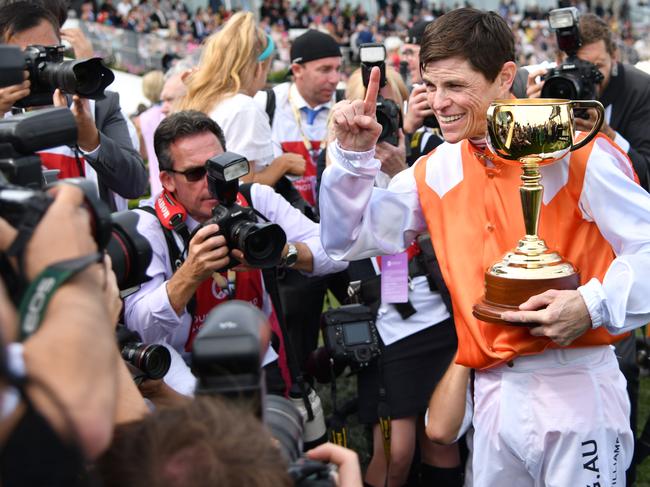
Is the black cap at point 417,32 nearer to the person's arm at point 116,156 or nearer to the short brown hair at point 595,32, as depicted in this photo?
the short brown hair at point 595,32

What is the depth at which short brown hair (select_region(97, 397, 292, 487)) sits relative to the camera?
4.15ft

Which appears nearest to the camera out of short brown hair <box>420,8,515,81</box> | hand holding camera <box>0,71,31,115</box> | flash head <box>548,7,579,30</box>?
short brown hair <box>420,8,515,81</box>

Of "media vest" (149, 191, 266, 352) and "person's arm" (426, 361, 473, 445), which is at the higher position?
"media vest" (149, 191, 266, 352)

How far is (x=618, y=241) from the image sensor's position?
8.29ft

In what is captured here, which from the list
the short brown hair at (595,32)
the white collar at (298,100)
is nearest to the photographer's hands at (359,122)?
the short brown hair at (595,32)

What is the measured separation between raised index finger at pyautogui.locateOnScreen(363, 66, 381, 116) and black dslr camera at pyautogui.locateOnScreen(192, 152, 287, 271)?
51 cm

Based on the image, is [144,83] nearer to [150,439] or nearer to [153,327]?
[153,327]

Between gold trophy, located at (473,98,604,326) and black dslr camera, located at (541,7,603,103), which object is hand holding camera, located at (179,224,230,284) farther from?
black dslr camera, located at (541,7,603,103)

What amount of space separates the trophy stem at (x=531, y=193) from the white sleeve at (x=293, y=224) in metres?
1.32

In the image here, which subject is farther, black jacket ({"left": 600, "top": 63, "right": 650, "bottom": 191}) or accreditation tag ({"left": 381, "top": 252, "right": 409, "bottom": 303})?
black jacket ({"left": 600, "top": 63, "right": 650, "bottom": 191})

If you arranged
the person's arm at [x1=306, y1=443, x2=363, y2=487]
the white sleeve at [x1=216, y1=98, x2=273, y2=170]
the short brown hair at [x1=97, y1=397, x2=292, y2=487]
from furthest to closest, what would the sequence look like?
the white sleeve at [x1=216, y1=98, x2=273, y2=170]
the person's arm at [x1=306, y1=443, x2=363, y2=487]
the short brown hair at [x1=97, y1=397, x2=292, y2=487]

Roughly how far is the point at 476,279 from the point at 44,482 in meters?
1.79

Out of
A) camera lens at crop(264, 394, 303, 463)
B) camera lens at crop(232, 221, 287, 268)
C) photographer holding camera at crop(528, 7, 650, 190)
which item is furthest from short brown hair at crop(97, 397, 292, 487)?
photographer holding camera at crop(528, 7, 650, 190)

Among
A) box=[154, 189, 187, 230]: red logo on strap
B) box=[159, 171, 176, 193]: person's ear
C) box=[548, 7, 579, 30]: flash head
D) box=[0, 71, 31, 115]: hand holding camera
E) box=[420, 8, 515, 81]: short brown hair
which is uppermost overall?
box=[420, 8, 515, 81]: short brown hair
